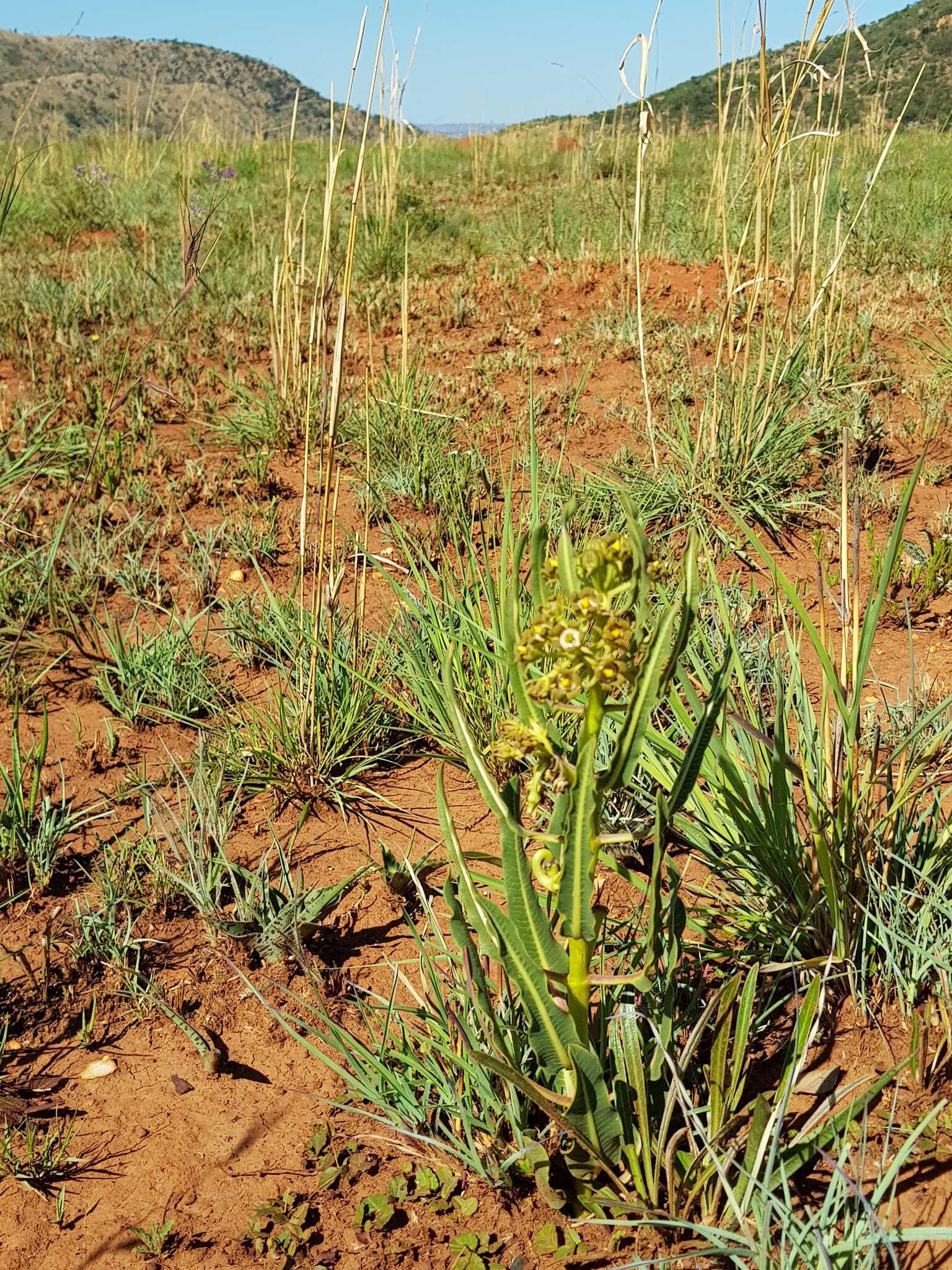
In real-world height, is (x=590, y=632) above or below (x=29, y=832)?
above

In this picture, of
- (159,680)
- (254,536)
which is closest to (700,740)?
(159,680)

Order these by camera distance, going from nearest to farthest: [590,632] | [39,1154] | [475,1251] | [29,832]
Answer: [590,632]
[475,1251]
[39,1154]
[29,832]

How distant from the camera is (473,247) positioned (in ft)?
21.3

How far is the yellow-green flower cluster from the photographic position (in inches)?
36.8

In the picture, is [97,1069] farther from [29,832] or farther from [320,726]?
[320,726]

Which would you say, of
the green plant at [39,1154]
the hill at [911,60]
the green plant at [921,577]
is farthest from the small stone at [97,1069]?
the hill at [911,60]

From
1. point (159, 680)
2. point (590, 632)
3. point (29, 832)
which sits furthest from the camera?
point (159, 680)

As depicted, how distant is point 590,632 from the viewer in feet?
3.20

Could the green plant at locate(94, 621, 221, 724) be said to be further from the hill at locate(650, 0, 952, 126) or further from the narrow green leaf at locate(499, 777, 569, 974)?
the hill at locate(650, 0, 952, 126)

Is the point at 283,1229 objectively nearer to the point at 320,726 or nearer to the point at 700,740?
the point at 700,740

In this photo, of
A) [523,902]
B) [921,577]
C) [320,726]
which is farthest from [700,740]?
[921,577]

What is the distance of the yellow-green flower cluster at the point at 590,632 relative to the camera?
94 cm

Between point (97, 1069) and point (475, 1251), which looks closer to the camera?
point (475, 1251)

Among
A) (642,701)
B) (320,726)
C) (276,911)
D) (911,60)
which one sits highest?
(911,60)
